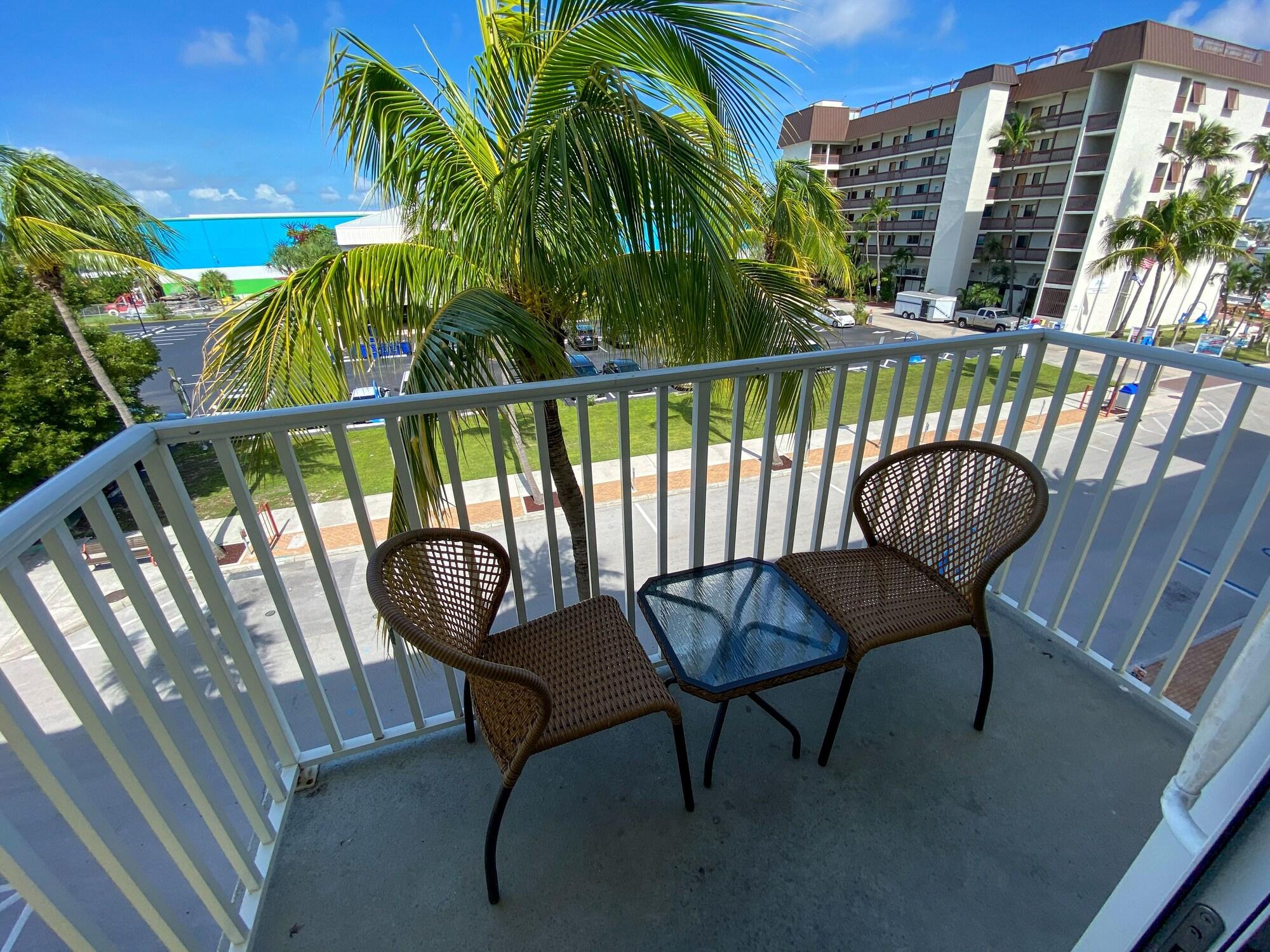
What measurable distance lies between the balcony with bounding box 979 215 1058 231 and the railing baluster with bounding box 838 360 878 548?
28366 millimetres

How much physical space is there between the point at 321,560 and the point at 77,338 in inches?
449

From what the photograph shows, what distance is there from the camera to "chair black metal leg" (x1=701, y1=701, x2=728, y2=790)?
4.72ft

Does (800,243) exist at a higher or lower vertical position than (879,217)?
lower

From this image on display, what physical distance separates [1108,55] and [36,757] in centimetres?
3049

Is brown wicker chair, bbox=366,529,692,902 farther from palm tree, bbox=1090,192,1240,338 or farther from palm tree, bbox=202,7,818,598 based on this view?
palm tree, bbox=1090,192,1240,338

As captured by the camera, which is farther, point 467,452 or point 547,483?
point 467,452

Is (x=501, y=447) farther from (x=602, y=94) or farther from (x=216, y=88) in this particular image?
(x=216, y=88)

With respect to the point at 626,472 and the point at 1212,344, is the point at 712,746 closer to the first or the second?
the point at 626,472

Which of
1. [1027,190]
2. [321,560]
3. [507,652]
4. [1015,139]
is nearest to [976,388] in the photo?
[507,652]

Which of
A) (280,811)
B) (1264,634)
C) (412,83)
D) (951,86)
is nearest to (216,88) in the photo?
(412,83)

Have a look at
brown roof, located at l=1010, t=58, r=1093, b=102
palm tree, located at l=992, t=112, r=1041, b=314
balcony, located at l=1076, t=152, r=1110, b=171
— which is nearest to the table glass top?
balcony, located at l=1076, t=152, r=1110, b=171

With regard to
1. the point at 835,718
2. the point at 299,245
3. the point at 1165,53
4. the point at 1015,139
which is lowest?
the point at 835,718

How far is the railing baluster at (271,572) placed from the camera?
4.17ft

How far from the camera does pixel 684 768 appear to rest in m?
1.42
